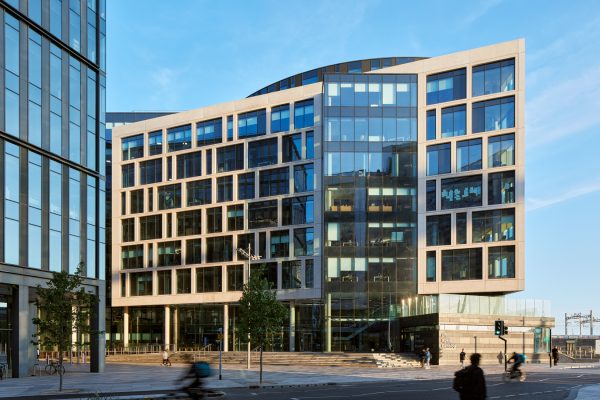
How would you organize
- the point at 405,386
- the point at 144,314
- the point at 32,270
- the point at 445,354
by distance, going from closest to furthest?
the point at 405,386
the point at 32,270
the point at 445,354
the point at 144,314

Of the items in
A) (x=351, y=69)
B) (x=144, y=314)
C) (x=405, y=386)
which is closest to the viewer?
(x=405, y=386)

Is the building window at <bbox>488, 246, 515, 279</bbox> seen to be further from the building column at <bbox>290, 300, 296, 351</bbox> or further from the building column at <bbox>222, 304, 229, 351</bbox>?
Answer: the building column at <bbox>222, 304, 229, 351</bbox>

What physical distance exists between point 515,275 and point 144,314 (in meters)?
44.4

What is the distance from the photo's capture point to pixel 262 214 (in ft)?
255

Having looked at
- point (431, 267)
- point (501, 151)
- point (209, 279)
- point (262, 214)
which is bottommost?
point (209, 279)

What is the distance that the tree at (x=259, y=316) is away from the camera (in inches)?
1510

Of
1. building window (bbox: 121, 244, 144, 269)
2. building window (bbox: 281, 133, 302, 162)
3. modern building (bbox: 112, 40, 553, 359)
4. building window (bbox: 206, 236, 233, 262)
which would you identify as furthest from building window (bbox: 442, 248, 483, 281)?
building window (bbox: 121, 244, 144, 269)

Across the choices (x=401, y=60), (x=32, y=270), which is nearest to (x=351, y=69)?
(x=401, y=60)

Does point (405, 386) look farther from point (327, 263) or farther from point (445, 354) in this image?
point (327, 263)

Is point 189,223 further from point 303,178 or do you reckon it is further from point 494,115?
point 494,115

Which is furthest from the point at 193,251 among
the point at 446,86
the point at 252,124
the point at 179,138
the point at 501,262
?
the point at 501,262

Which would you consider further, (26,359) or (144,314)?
(144,314)

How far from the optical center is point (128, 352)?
76.1m

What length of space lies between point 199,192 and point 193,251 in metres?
6.80
